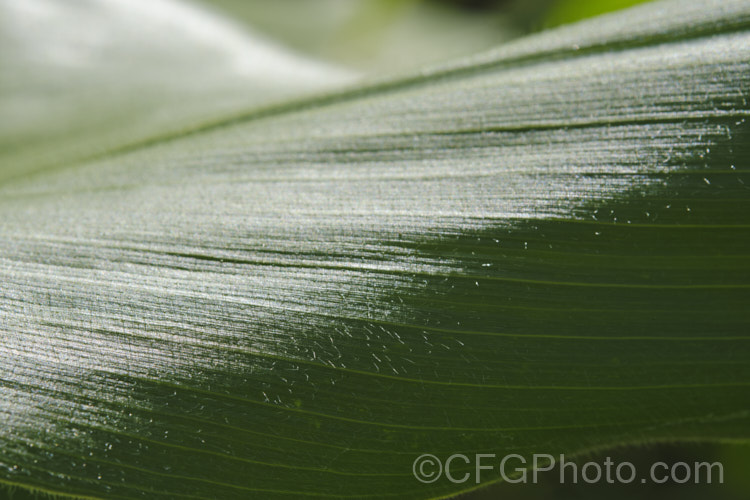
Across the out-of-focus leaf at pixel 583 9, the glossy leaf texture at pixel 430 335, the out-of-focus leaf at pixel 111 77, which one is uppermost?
the out-of-focus leaf at pixel 583 9

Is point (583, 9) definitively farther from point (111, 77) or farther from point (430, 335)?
point (430, 335)

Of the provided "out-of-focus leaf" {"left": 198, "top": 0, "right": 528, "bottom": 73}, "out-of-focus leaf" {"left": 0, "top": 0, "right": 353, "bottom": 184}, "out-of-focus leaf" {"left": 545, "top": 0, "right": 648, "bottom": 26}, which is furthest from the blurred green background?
"out-of-focus leaf" {"left": 0, "top": 0, "right": 353, "bottom": 184}

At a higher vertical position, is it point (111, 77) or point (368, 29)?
point (368, 29)

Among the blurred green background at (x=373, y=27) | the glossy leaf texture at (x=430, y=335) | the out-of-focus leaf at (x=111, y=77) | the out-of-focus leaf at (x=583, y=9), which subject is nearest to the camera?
the glossy leaf texture at (x=430, y=335)

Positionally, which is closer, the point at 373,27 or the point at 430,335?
the point at 430,335

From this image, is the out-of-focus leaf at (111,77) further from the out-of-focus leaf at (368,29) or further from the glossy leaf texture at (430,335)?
the out-of-focus leaf at (368,29)

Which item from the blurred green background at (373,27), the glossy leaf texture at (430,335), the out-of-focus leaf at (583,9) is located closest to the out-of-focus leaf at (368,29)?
the blurred green background at (373,27)

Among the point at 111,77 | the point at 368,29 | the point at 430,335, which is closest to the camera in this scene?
the point at 430,335

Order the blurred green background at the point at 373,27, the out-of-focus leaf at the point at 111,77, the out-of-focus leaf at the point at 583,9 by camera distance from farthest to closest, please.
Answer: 1. the blurred green background at the point at 373,27
2. the out-of-focus leaf at the point at 583,9
3. the out-of-focus leaf at the point at 111,77

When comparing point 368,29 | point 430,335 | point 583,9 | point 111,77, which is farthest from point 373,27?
point 430,335

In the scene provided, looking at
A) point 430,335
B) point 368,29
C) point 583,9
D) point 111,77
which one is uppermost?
point 368,29
